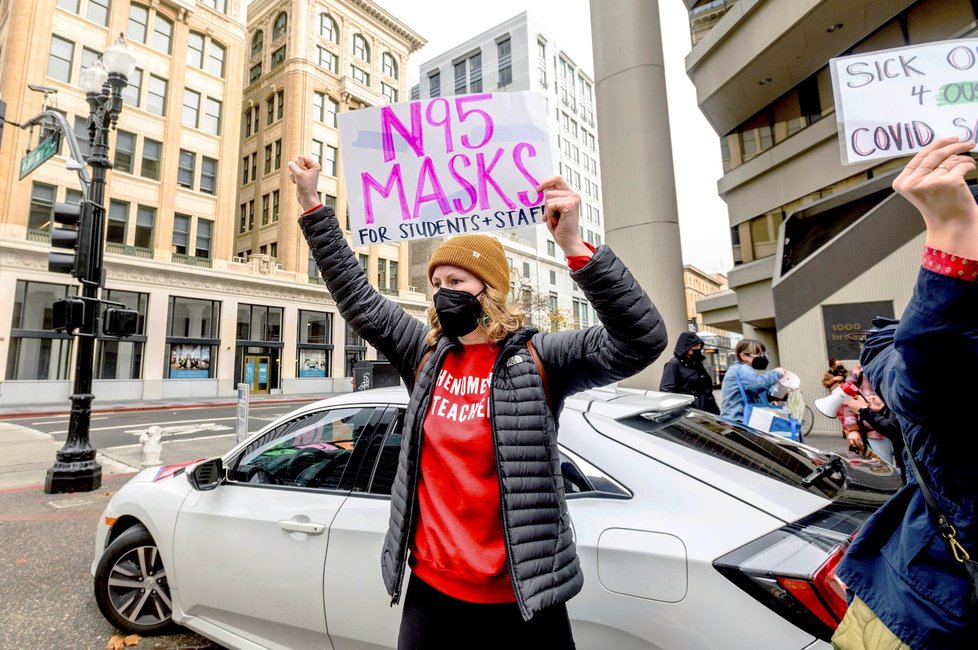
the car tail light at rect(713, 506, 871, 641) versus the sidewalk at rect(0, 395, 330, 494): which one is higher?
the car tail light at rect(713, 506, 871, 641)

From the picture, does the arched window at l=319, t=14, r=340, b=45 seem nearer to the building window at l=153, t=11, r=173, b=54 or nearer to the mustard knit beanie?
the building window at l=153, t=11, r=173, b=54

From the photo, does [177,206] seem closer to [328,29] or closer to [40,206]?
[40,206]

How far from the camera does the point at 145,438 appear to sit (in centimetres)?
888

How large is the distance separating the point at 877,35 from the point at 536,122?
56.7ft

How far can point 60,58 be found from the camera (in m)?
23.8

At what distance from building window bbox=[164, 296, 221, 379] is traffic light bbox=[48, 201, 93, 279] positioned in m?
21.2

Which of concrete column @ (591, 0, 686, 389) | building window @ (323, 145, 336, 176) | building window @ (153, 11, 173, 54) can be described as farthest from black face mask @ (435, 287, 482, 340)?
building window @ (323, 145, 336, 176)

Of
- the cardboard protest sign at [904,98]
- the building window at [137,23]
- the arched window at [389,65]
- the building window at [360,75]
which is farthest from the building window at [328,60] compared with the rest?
the cardboard protest sign at [904,98]

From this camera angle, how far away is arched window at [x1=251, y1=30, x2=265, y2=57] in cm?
3725

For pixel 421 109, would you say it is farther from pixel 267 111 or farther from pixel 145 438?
pixel 267 111

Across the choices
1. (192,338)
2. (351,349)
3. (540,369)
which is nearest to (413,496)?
(540,369)

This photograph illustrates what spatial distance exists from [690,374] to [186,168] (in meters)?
31.1

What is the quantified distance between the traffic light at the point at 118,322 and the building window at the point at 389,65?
127 feet

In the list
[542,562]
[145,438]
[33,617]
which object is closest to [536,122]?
[542,562]
